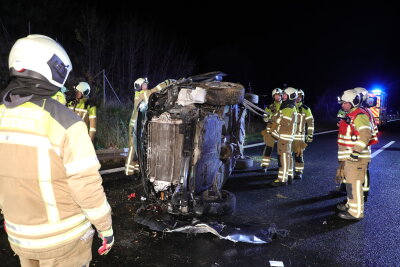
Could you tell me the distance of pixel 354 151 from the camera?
4.58 meters

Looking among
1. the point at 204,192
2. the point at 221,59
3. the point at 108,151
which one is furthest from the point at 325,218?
the point at 221,59

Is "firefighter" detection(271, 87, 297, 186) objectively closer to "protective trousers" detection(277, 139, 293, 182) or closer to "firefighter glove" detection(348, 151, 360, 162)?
"protective trousers" detection(277, 139, 293, 182)

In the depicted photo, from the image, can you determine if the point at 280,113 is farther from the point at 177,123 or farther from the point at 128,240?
the point at 128,240

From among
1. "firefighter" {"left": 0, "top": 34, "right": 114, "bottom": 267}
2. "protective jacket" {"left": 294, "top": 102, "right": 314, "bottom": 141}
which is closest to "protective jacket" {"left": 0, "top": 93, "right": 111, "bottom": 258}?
"firefighter" {"left": 0, "top": 34, "right": 114, "bottom": 267}

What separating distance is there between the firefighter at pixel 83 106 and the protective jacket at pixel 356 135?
434cm

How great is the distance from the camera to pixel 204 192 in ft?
14.8

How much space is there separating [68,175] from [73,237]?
1.36 ft

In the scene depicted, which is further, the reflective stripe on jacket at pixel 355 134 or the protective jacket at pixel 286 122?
the protective jacket at pixel 286 122

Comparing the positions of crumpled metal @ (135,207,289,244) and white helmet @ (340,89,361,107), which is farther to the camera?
white helmet @ (340,89,361,107)

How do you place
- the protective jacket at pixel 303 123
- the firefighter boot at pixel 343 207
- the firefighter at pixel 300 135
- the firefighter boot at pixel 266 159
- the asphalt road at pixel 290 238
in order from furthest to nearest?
the firefighter boot at pixel 266 159 < the protective jacket at pixel 303 123 < the firefighter at pixel 300 135 < the firefighter boot at pixel 343 207 < the asphalt road at pixel 290 238

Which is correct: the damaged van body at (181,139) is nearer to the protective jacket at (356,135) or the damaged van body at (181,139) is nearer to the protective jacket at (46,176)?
the protective jacket at (356,135)

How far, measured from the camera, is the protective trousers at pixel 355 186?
4641 millimetres

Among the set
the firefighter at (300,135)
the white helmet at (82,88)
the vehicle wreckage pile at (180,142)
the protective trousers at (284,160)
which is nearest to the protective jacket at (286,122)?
the protective trousers at (284,160)

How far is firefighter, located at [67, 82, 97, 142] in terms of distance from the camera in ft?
19.4
